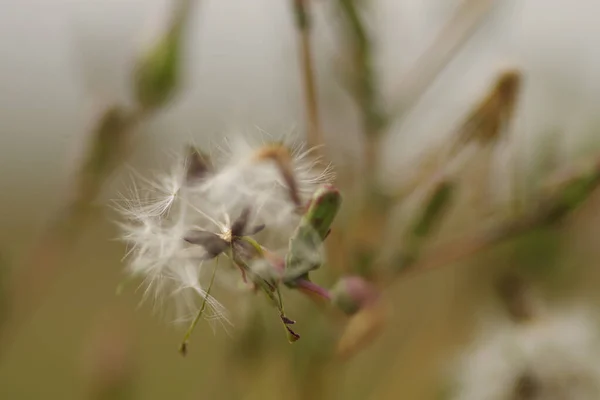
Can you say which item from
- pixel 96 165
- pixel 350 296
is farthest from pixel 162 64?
pixel 350 296

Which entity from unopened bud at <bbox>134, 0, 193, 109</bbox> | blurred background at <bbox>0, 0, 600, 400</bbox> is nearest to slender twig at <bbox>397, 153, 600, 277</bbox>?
blurred background at <bbox>0, 0, 600, 400</bbox>

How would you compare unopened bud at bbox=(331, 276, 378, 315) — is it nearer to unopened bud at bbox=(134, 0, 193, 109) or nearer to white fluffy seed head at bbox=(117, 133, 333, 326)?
white fluffy seed head at bbox=(117, 133, 333, 326)

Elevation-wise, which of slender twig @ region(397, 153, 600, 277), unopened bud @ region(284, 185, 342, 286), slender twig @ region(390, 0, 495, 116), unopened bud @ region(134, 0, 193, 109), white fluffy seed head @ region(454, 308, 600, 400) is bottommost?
white fluffy seed head @ region(454, 308, 600, 400)

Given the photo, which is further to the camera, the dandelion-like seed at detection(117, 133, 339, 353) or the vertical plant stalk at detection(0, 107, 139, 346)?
the vertical plant stalk at detection(0, 107, 139, 346)

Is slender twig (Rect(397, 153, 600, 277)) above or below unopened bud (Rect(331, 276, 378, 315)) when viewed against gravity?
below

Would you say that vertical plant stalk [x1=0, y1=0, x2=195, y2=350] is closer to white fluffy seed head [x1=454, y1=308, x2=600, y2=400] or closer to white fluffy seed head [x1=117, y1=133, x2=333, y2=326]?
white fluffy seed head [x1=117, y1=133, x2=333, y2=326]

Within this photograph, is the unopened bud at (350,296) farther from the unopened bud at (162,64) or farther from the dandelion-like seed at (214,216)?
the unopened bud at (162,64)
